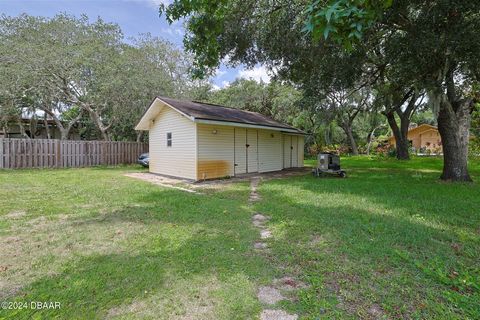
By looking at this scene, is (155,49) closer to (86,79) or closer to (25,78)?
(86,79)

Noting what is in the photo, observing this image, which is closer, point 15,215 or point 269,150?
point 15,215

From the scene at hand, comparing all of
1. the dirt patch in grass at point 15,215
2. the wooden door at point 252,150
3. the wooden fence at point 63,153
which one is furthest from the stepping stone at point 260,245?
the wooden fence at point 63,153

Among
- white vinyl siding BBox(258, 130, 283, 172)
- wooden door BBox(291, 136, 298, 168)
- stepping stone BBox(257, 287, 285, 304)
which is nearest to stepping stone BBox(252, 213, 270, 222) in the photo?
stepping stone BBox(257, 287, 285, 304)

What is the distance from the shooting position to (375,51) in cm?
991

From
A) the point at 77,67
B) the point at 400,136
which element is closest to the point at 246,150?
the point at 77,67

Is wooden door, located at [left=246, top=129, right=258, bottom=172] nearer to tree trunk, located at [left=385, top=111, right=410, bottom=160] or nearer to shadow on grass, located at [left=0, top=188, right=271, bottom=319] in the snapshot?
shadow on grass, located at [left=0, top=188, right=271, bottom=319]

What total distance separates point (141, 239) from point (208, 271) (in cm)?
144

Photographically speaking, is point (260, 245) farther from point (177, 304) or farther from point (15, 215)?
point (15, 215)

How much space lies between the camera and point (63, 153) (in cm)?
1450

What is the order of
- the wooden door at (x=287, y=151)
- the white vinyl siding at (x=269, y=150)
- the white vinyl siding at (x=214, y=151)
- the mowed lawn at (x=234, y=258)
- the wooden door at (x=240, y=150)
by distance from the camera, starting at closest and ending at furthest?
the mowed lawn at (x=234, y=258)
the white vinyl siding at (x=214, y=151)
the wooden door at (x=240, y=150)
the white vinyl siding at (x=269, y=150)
the wooden door at (x=287, y=151)

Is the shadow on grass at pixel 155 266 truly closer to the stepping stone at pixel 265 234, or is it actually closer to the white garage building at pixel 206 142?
the stepping stone at pixel 265 234

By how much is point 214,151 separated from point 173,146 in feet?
6.42

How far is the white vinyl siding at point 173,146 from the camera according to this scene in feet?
32.7

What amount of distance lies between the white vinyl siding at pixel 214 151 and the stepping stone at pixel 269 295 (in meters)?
7.40
